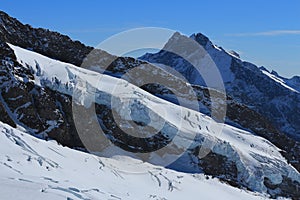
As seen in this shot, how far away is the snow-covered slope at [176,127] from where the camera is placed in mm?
43969

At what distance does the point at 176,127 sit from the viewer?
47031 mm

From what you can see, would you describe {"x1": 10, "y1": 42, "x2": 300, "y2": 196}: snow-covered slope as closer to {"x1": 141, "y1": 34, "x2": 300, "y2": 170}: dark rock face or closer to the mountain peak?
{"x1": 141, "y1": 34, "x2": 300, "y2": 170}: dark rock face

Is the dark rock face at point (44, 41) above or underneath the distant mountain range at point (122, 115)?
above

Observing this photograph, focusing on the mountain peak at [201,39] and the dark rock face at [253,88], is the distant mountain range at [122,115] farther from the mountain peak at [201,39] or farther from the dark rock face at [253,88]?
the mountain peak at [201,39]

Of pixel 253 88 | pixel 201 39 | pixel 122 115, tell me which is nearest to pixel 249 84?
pixel 253 88

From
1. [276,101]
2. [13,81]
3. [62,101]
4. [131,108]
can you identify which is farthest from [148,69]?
[276,101]

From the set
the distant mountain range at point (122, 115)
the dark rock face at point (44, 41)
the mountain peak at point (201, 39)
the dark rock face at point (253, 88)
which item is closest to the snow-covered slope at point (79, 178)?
the distant mountain range at point (122, 115)

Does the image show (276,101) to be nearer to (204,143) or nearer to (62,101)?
(204,143)

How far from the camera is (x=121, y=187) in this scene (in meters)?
27.5

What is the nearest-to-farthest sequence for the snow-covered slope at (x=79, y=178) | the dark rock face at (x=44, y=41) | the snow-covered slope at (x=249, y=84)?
the snow-covered slope at (x=79, y=178) → the dark rock face at (x=44, y=41) → the snow-covered slope at (x=249, y=84)

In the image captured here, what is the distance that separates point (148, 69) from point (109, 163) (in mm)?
35225

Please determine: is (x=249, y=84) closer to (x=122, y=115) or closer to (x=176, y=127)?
(x=176, y=127)

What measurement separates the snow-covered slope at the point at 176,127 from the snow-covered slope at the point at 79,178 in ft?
19.0

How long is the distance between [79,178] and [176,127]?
23.7 meters
